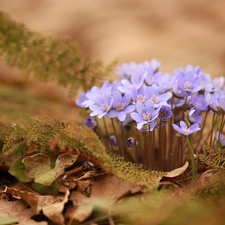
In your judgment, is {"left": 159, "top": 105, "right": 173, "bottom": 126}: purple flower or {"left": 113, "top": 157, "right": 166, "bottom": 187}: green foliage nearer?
{"left": 113, "top": 157, "right": 166, "bottom": 187}: green foliage

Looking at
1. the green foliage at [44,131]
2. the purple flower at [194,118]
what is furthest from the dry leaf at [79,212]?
the purple flower at [194,118]

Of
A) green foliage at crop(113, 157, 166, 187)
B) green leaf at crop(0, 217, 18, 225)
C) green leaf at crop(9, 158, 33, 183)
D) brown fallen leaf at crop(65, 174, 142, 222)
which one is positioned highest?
green foliage at crop(113, 157, 166, 187)

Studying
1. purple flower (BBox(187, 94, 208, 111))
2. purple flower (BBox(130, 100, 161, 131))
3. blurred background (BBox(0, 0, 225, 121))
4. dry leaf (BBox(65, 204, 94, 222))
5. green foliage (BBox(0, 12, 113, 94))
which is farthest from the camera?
blurred background (BBox(0, 0, 225, 121))

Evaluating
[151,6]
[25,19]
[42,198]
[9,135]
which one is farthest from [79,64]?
[151,6]

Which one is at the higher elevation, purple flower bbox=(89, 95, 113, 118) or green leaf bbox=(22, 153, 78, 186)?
purple flower bbox=(89, 95, 113, 118)

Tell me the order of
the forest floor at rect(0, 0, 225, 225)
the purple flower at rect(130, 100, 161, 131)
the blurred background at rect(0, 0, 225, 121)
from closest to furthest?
the purple flower at rect(130, 100, 161, 131), the forest floor at rect(0, 0, 225, 225), the blurred background at rect(0, 0, 225, 121)

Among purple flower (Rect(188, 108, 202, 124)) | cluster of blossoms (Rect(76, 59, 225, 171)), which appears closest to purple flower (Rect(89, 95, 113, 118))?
cluster of blossoms (Rect(76, 59, 225, 171))

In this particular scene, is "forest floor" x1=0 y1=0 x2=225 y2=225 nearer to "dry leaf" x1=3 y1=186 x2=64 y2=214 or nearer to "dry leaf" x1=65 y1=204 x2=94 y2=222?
"dry leaf" x1=3 y1=186 x2=64 y2=214

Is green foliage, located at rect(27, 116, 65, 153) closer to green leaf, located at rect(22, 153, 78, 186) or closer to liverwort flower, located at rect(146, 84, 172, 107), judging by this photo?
green leaf, located at rect(22, 153, 78, 186)
